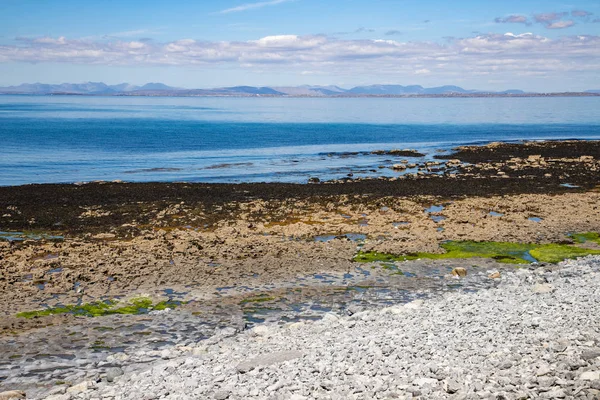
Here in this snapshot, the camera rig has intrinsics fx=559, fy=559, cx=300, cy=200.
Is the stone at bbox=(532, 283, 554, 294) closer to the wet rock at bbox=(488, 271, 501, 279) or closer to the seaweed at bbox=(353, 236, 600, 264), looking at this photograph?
the wet rock at bbox=(488, 271, 501, 279)

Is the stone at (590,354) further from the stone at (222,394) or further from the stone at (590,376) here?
the stone at (222,394)

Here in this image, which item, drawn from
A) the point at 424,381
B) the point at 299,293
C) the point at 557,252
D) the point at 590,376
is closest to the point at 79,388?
the point at 424,381

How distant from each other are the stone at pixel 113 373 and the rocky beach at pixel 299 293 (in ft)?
0.11

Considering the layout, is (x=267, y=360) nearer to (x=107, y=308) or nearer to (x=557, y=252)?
(x=107, y=308)

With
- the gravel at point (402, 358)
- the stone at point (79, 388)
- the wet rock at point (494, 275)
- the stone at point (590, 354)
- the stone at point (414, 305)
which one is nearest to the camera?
the gravel at point (402, 358)

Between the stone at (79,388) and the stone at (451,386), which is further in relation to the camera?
the stone at (79,388)

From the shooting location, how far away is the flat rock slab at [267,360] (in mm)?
12199

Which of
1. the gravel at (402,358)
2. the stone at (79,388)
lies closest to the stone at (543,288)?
the gravel at (402,358)

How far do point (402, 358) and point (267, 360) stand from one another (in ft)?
9.95

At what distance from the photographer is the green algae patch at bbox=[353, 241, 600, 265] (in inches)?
894

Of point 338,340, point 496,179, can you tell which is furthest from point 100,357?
point 496,179

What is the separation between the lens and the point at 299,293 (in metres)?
18.8

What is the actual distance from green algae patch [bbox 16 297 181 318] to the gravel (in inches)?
130

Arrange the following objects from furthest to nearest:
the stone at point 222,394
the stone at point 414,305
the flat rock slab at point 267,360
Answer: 1. the stone at point 414,305
2. the flat rock slab at point 267,360
3. the stone at point 222,394
